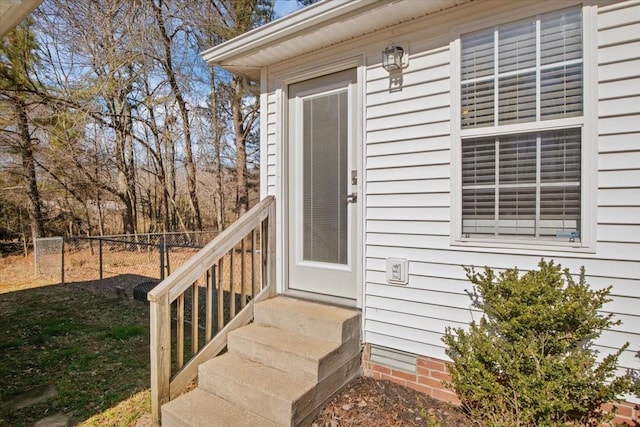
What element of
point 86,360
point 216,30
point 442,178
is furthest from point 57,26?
point 442,178

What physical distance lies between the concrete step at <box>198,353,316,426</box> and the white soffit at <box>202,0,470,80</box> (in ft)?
8.63

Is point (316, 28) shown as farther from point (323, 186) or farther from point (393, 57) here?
point (323, 186)

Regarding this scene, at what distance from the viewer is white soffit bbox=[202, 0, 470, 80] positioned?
2539mm

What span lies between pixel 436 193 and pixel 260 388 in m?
1.83

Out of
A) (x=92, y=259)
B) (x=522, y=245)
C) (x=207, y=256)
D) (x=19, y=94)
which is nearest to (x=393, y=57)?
(x=522, y=245)

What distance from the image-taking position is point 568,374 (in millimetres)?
1897

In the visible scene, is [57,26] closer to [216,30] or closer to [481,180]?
[216,30]

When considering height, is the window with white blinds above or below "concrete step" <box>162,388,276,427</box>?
above

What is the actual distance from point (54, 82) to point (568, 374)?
38.8 feet

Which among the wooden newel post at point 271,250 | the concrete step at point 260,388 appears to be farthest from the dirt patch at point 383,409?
the wooden newel post at point 271,250

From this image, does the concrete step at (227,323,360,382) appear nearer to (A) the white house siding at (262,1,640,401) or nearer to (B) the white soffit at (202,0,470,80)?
(A) the white house siding at (262,1,640,401)

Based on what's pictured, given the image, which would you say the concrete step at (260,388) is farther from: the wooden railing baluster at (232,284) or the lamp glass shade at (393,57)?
the lamp glass shade at (393,57)

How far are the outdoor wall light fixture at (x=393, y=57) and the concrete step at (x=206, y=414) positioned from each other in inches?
104

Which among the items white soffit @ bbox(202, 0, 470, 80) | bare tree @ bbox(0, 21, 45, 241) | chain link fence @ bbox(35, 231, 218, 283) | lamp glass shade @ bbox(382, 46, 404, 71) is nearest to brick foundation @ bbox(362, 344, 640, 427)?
lamp glass shade @ bbox(382, 46, 404, 71)
